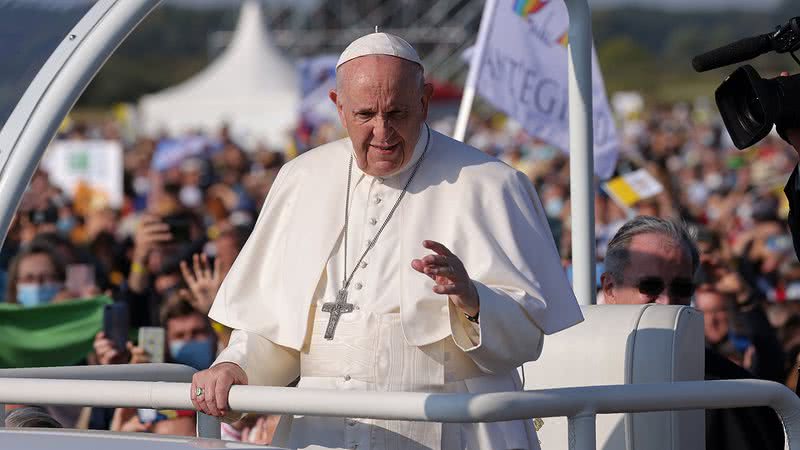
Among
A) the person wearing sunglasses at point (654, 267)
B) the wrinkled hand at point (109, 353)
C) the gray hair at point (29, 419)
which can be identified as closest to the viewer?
the gray hair at point (29, 419)

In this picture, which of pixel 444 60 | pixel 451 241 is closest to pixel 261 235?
pixel 451 241

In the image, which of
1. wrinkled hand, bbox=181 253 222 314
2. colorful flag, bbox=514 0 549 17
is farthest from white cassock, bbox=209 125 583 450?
colorful flag, bbox=514 0 549 17

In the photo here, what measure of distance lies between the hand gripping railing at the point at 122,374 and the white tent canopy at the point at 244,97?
2489cm

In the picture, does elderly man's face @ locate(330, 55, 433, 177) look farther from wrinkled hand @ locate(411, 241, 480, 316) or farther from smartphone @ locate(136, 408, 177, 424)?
smartphone @ locate(136, 408, 177, 424)

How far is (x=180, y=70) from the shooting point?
308 ft

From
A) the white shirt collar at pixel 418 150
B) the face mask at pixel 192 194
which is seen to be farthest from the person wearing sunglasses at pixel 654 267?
the face mask at pixel 192 194

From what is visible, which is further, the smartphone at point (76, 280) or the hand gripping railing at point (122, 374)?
the smartphone at point (76, 280)

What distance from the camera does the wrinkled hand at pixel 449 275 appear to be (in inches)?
112

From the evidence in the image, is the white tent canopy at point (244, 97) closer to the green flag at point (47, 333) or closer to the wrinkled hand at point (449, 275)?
the green flag at point (47, 333)

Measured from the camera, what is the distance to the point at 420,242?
3438mm

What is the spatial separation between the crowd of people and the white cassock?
3.43 feet

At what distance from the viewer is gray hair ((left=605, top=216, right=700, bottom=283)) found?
15.7 feet

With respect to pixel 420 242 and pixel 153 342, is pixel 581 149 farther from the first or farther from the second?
pixel 153 342

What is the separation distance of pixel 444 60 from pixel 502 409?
4622 cm
